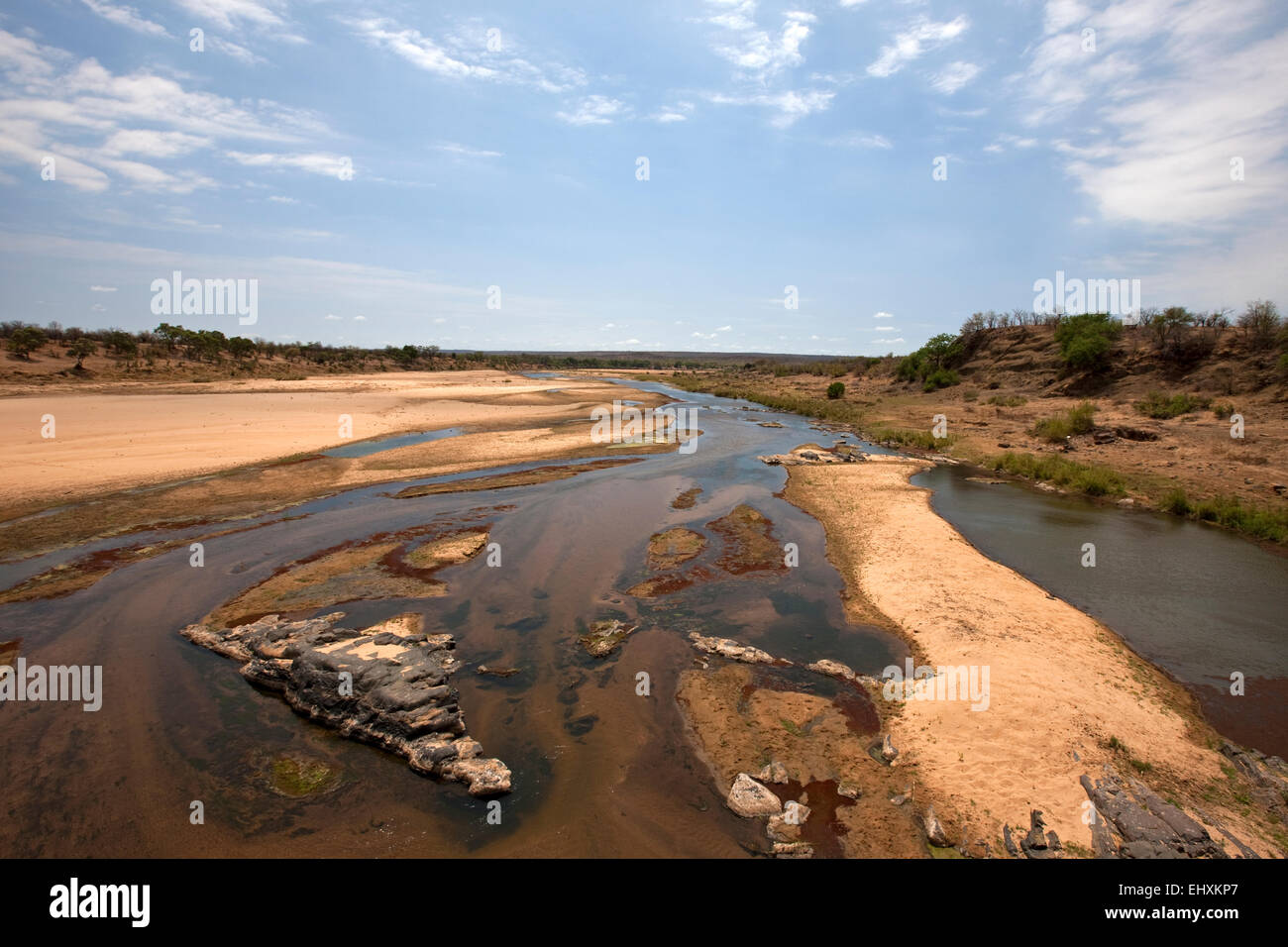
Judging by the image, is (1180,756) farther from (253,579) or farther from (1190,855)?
(253,579)

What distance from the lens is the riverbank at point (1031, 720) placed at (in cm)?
684

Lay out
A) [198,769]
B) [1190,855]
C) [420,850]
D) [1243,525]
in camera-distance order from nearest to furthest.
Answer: [1190,855], [420,850], [198,769], [1243,525]

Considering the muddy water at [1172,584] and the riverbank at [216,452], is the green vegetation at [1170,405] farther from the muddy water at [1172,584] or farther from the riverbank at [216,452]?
the riverbank at [216,452]

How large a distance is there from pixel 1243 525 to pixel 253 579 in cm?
2892

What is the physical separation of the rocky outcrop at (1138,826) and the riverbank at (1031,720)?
0.17 meters

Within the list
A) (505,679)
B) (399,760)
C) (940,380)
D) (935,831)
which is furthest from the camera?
(940,380)

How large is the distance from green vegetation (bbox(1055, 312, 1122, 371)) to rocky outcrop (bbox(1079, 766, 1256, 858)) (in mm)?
47379

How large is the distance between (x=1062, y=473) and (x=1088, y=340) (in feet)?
88.0

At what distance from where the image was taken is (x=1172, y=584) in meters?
13.9

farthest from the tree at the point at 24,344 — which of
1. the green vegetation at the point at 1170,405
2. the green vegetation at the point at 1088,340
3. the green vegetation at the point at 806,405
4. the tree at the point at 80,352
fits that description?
the green vegetation at the point at 1088,340

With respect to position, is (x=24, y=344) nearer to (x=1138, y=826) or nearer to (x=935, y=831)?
(x=935, y=831)

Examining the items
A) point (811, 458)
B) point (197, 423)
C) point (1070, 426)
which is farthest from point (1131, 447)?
point (197, 423)
